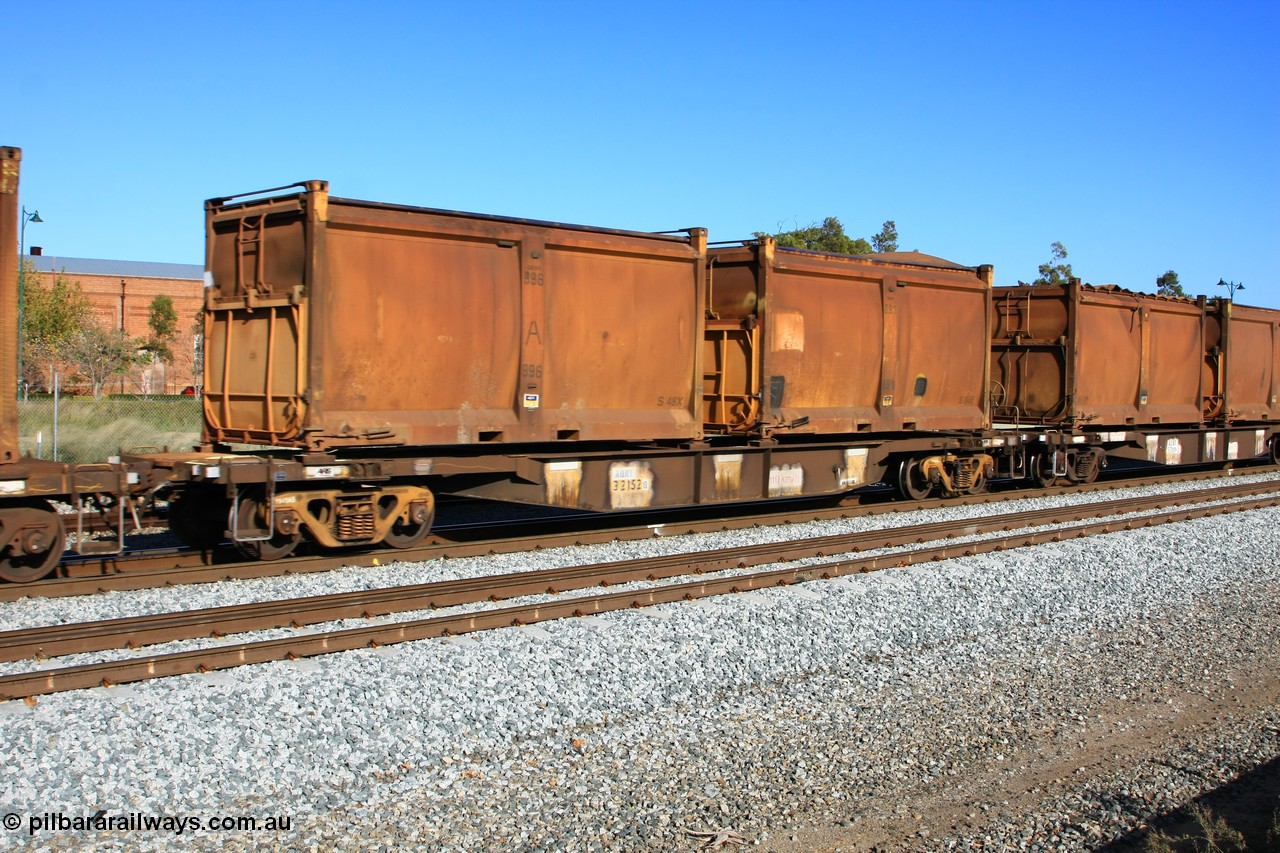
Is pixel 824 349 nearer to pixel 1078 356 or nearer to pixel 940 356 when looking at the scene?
pixel 940 356

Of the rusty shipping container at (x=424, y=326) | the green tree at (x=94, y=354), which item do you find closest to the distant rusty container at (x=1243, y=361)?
the rusty shipping container at (x=424, y=326)

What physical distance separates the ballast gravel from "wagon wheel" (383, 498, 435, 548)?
6.63 feet

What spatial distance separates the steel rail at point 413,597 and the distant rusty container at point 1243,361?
39.2ft

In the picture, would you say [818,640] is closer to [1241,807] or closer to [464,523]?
[1241,807]

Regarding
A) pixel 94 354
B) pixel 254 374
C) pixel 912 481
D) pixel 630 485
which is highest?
pixel 94 354

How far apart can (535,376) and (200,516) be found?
3.84m

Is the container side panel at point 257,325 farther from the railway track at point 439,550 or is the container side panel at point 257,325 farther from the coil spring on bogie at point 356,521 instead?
the railway track at point 439,550

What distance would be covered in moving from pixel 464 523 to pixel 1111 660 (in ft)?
28.7

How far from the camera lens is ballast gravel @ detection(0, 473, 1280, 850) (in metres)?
5.09

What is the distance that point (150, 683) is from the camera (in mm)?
6414

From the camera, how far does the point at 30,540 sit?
29.8 ft

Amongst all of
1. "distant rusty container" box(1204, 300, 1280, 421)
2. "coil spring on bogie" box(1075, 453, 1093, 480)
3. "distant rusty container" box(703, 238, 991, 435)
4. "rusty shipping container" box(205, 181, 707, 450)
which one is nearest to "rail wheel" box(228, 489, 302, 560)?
"rusty shipping container" box(205, 181, 707, 450)

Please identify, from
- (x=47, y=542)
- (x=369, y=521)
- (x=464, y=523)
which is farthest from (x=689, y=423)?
(x=47, y=542)

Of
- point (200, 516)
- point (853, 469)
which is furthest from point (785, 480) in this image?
point (200, 516)
